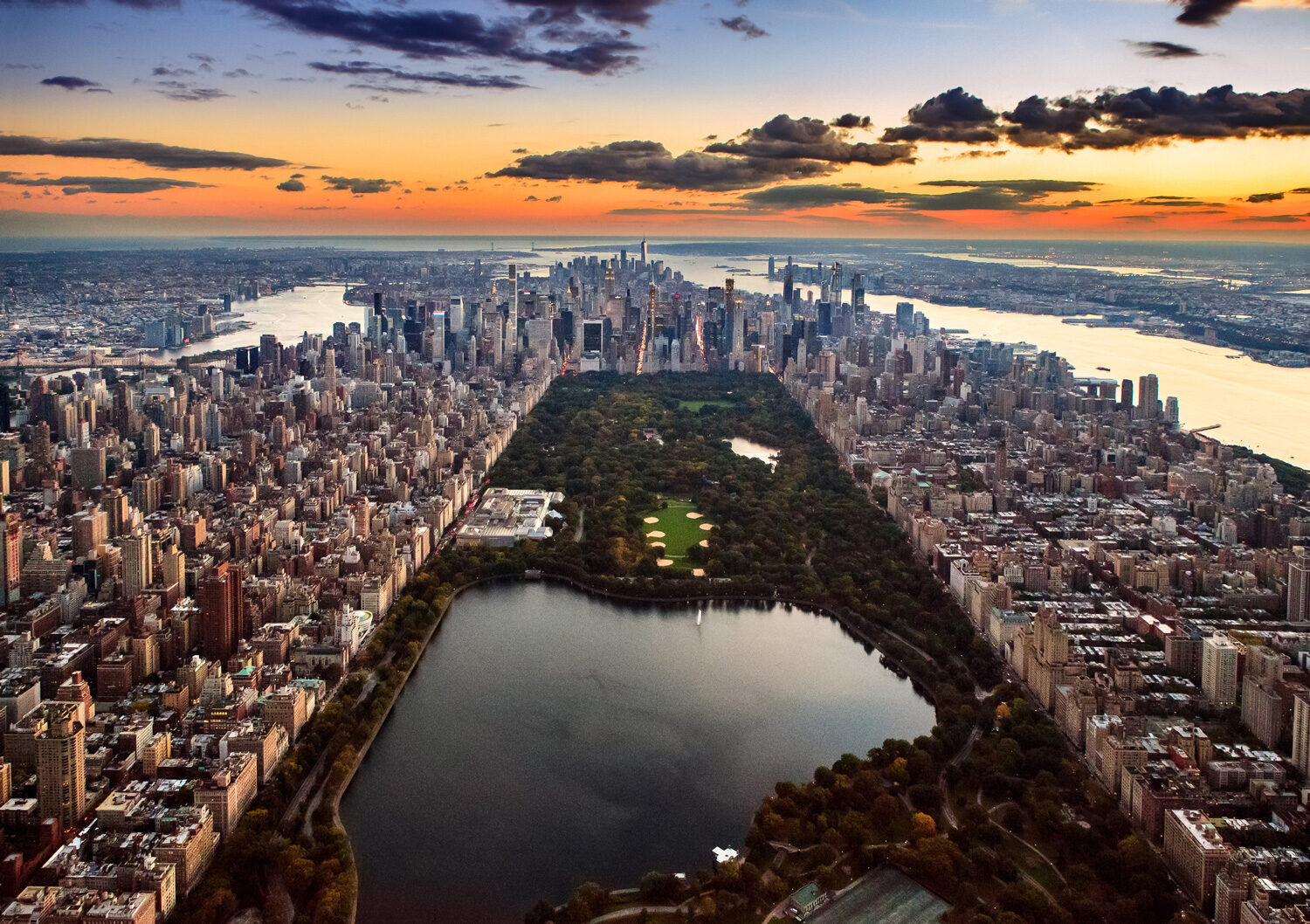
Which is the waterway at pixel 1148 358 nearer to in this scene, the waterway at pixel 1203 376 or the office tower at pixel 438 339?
the waterway at pixel 1203 376

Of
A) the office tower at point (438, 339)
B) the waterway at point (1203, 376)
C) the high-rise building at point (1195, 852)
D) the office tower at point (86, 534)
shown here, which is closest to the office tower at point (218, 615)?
the office tower at point (86, 534)

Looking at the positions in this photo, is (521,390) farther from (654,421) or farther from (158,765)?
(158,765)

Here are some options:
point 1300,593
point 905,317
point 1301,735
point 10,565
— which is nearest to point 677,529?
point 1300,593

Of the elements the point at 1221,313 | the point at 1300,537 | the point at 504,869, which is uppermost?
the point at 1221,313

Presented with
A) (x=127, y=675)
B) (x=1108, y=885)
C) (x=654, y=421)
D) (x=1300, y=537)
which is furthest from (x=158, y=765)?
(x=654, y=421)

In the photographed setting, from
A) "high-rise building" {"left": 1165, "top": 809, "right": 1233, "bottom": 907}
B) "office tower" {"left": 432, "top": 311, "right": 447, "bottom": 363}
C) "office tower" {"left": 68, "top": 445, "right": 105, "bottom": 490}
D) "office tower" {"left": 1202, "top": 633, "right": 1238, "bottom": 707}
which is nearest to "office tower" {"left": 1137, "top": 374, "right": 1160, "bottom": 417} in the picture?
"office tower" {"left": 1202, "top": 633, "right": 1238, "bottom": 707}

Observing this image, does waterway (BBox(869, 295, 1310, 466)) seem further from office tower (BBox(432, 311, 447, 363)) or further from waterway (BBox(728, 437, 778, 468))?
office tower (BBox(432, 311, 447, 363))
